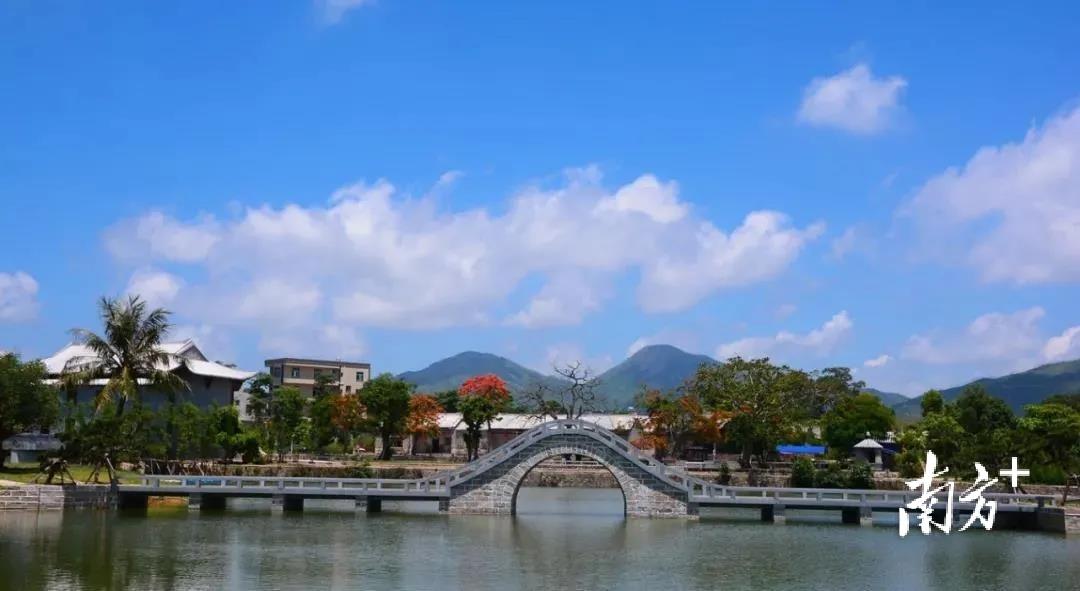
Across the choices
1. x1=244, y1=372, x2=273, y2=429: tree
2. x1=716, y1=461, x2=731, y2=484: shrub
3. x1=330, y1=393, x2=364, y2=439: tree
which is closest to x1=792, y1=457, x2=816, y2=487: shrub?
x1=716, y1=461, x2=731, y2=484: shrub

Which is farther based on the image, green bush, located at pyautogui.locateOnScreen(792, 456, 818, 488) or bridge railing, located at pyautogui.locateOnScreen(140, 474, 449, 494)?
green bush, located at pyautogui.locateOnScreen(792, 456, 818, 488)

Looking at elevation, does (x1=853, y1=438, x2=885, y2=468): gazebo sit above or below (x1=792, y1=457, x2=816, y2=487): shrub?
above

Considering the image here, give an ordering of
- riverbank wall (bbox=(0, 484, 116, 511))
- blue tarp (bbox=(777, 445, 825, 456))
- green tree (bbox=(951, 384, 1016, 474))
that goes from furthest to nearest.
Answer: blue tarp (bbox=(777, 445, 825, 456))
green tree (bbox=(951, 384, 1016, 474))
riverbank wall (bbox=(0, 484, 116, 511))

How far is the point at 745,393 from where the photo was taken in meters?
61.9

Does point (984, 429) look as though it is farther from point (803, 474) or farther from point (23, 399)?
point (23, 399)

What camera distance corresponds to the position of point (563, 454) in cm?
4212

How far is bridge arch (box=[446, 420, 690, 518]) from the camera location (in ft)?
137

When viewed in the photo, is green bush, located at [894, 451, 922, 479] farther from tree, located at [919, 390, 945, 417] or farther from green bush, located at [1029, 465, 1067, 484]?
tree, located at [919, 390, 945, 417]

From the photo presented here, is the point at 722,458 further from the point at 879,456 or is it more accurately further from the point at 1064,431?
the point at 1064,431

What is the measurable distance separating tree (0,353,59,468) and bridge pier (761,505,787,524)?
105 ft

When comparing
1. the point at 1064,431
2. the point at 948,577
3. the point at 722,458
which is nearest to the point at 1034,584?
the point at 948,577

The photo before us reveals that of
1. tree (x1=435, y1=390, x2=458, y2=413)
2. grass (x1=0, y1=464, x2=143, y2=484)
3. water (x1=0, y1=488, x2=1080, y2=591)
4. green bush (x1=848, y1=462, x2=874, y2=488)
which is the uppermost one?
tree (x1=435, y1=390, x2=458, y2=413)

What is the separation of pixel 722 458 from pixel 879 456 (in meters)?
10.6

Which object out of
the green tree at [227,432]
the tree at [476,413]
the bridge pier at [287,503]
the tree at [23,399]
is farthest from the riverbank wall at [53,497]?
the tree at [476,413]
